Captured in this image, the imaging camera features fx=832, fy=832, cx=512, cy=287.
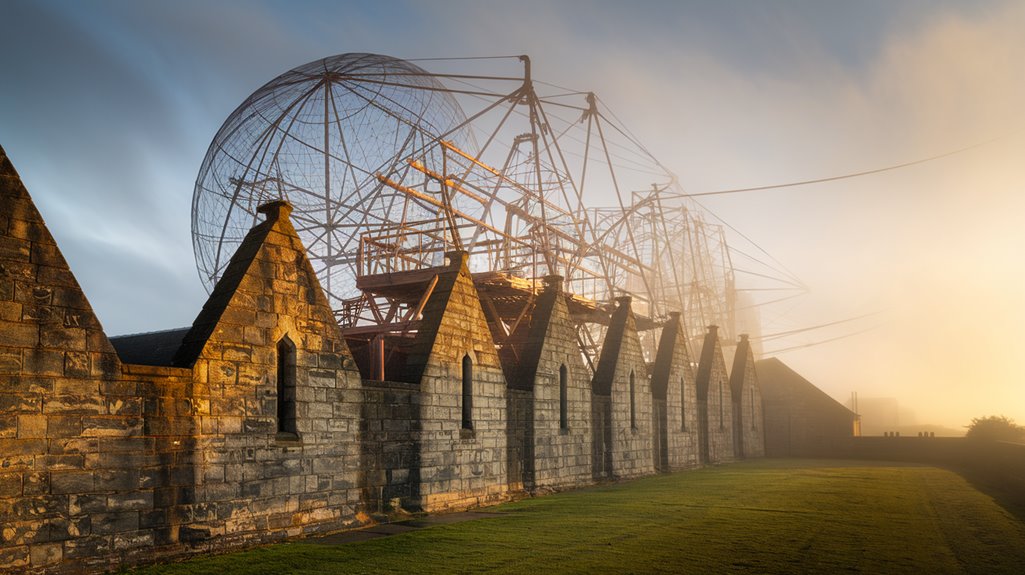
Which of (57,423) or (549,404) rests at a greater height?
(57,423)

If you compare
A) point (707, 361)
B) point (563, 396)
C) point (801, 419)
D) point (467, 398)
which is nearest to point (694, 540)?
point (467, 398)

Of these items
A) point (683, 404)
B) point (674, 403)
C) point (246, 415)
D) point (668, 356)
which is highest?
point (668, 356)

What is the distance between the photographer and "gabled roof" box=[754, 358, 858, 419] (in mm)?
49625

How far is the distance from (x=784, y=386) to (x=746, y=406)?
7.06 metres

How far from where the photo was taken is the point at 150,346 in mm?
22781

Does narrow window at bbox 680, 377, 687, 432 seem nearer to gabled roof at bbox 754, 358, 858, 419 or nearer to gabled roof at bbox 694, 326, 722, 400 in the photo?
gabled roof at bbox 694, 326, 722, 400

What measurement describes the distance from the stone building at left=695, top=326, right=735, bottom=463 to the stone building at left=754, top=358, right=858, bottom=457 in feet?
29.2

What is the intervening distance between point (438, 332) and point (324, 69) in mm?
15579

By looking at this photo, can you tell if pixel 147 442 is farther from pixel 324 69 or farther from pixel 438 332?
pixel 324 69

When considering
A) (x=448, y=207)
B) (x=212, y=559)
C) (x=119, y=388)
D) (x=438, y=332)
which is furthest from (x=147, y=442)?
(x=448, y=207)

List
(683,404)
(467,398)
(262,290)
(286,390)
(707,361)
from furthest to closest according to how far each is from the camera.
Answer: (707,361) → (683,404) → (467,398) → (286,390) → (262,290)

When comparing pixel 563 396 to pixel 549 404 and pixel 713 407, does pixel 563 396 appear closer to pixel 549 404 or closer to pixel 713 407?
pixel 549 404

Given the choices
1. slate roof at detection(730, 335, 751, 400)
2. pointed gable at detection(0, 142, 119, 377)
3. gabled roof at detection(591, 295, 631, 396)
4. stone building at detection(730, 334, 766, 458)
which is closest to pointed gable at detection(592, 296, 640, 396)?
gabled roof at detection(591, 295, 631, 396)

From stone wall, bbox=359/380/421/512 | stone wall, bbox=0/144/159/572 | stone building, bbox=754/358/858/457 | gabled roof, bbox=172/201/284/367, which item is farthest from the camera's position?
stone building, bbox=754/358/858/457
